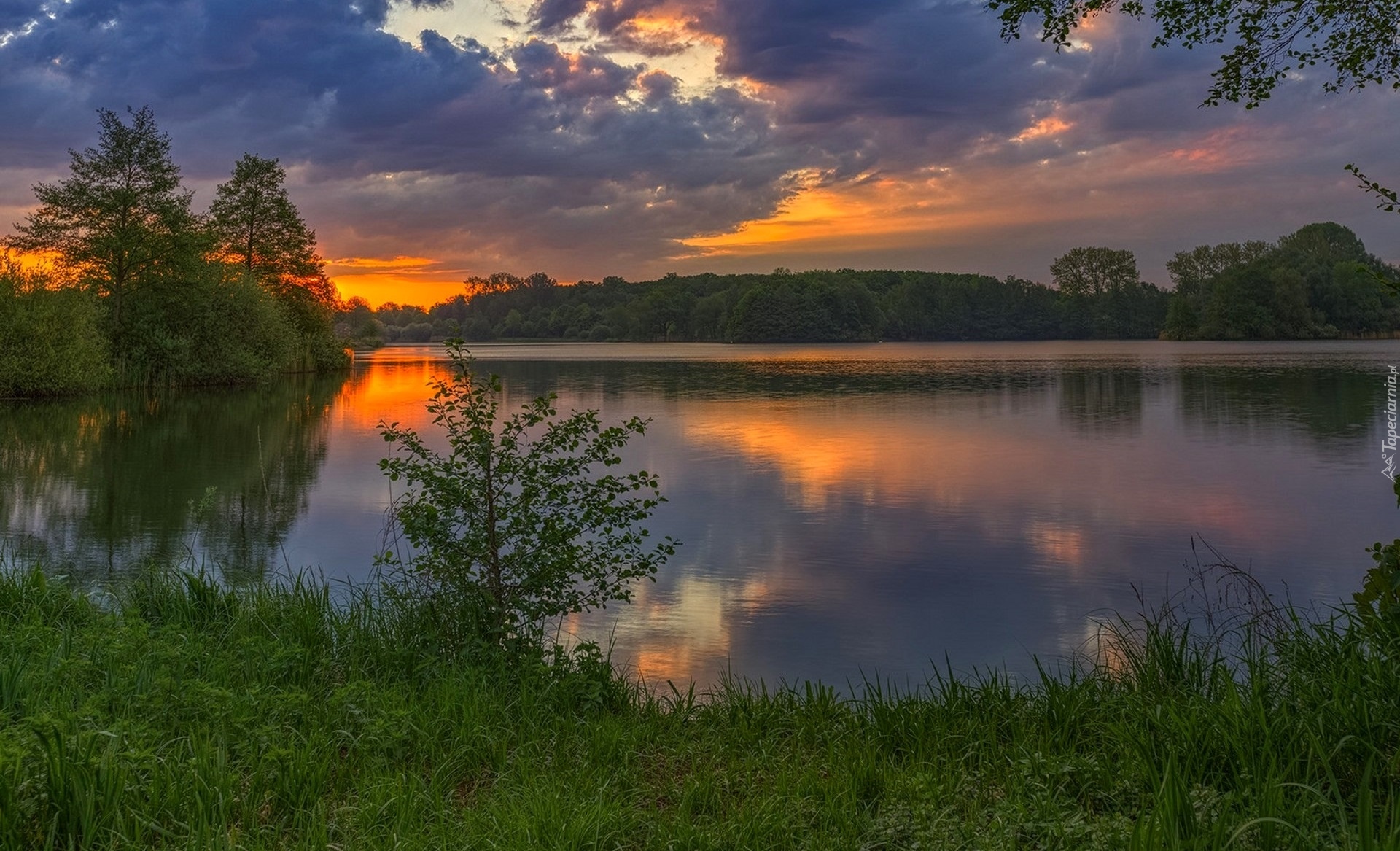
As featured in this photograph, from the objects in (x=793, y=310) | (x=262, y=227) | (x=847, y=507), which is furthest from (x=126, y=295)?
(x=793, y=310)

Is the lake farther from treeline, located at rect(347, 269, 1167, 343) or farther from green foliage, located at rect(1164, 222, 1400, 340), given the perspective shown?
treeline, located at rect(347, 269, 1167, 343)

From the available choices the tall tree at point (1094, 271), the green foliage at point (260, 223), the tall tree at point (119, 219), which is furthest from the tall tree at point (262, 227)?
the tall tree at point (1094, 271)

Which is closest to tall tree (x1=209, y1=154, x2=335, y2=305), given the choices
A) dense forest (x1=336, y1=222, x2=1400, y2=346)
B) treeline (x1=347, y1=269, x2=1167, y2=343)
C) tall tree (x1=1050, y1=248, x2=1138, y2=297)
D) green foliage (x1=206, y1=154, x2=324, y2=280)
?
green foliage (x1=206, y1=154, x2=324, y2=280)

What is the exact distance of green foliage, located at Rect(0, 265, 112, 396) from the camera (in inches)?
1192

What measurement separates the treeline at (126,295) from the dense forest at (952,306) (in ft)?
210

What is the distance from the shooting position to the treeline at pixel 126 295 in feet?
103

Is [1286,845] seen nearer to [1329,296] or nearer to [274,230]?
[274,230]

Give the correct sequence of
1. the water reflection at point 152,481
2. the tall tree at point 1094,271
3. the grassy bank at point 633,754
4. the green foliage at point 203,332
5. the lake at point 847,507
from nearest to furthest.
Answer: the grassy bank at point 633,754 < the lake at point 847,507 < the water reflection at point 152,481 < the green foliage at point 203,332 < the tall tree at point 1094,271

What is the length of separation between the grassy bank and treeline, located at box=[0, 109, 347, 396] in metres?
30.3

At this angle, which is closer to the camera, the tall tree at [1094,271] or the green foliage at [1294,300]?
the green foliage at [1294,300]

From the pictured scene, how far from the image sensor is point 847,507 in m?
15.2

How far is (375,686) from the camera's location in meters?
5.76

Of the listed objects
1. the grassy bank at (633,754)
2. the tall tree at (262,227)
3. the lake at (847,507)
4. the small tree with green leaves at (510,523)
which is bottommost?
the lake at (847,507)

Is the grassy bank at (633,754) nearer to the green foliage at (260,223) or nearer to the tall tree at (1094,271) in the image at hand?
the green foliage at (260,223)
